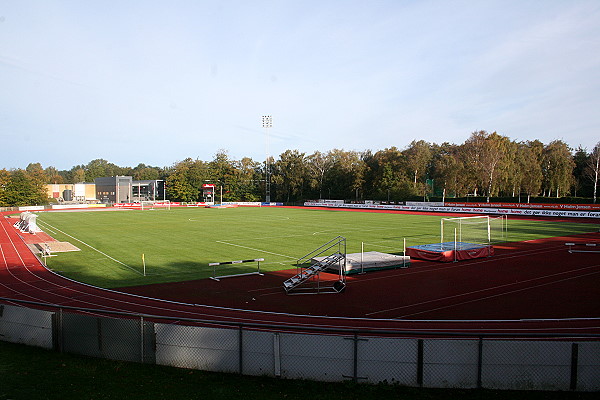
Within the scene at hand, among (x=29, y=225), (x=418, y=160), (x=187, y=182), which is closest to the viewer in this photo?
(x=29, y=225)

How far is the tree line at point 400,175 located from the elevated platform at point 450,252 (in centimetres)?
6314

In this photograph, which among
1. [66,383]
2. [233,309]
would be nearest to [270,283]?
[233,309]

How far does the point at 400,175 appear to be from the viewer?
106 meters

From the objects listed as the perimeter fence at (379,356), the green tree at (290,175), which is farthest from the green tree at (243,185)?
the perimeter fence at (379,356)

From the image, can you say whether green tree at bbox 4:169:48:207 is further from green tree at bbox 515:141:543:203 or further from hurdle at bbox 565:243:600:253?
green tree at bbox 515:141:543:203

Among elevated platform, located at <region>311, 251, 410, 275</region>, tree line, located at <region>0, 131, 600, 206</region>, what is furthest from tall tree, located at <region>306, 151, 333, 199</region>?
elevated platform, located at <region>311, 251, 410, 275</region>

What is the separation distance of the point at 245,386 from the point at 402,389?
3.14m

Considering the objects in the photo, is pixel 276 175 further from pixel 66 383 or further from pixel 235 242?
pixel 66 383

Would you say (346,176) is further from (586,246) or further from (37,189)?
(586,246)

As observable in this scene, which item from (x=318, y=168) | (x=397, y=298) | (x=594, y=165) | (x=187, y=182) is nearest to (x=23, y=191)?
(x=187, y=182)

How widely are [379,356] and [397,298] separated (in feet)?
33.2

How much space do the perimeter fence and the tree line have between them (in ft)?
279

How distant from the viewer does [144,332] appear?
10.1 meters

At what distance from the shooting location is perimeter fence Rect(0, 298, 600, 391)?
843 centimetres
